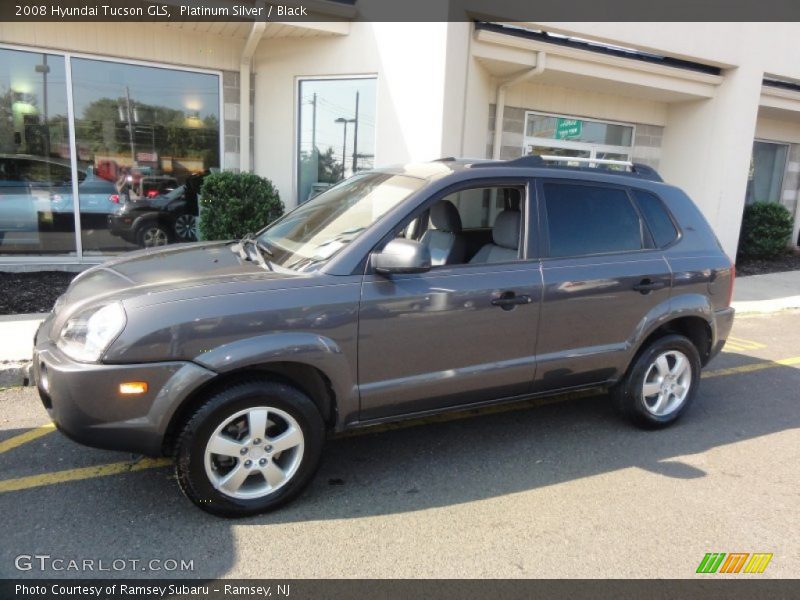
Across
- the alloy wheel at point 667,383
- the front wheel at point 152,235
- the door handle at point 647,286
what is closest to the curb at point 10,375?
the front wheel at point 152,235

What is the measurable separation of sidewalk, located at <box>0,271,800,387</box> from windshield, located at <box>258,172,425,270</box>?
5.80 feet

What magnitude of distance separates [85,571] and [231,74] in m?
8.22

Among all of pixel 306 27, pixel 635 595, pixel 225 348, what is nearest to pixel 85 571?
pixel 225 348

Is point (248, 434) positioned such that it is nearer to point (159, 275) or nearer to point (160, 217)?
point (159, 275)

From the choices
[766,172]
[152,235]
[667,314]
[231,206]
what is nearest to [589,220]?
[667,314]

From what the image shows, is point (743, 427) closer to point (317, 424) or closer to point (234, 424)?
point (317, 424)

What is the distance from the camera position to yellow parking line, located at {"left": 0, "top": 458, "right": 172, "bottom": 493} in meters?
3.35

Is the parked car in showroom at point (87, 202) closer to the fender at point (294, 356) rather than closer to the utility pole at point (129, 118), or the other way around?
the utility pole at point (129, 118)

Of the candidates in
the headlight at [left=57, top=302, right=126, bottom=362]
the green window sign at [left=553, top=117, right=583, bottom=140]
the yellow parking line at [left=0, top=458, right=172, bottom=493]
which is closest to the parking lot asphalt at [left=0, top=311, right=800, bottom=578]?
the yellow parking line at [left=0, top=458, right=172, bottom=493]

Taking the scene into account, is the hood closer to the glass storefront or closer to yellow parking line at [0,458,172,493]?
yellow parking line at [0,458,172,493]

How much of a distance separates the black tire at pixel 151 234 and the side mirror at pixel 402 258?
6.94 meters

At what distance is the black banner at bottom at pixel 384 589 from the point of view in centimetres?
257

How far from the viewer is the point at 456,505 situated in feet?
10.9

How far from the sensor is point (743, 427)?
4.52 metres
